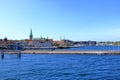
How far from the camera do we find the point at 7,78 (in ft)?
148

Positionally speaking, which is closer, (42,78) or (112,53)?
(42,78)

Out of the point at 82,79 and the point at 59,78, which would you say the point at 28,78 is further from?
the point at 82,79

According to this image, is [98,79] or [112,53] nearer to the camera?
[98,79]

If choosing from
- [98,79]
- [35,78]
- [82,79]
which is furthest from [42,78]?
[98,79]

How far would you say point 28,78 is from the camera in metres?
44.8

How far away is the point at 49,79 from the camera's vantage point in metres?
44.2

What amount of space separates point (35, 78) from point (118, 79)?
573 inches

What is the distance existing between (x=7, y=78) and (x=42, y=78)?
629 centimetres

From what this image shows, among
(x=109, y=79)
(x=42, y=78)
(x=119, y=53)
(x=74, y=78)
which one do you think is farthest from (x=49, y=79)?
(x=119, y=53)

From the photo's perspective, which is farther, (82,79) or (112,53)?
(112,53)

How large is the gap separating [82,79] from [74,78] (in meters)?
1.79

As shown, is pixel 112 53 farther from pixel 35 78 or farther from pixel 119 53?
pixel 35 78

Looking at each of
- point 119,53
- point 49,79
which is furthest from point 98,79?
point 119,53

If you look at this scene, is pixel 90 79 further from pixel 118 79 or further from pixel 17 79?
pixel 17 79
